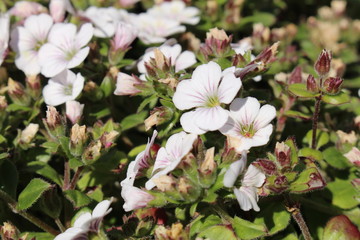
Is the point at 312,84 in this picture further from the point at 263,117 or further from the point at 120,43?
the point at 120,43

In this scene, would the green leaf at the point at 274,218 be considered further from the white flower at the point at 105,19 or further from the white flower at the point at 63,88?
the white flower at the point at 105,19

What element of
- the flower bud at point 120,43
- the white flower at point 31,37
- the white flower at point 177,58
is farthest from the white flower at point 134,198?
the white flower at point 31,37

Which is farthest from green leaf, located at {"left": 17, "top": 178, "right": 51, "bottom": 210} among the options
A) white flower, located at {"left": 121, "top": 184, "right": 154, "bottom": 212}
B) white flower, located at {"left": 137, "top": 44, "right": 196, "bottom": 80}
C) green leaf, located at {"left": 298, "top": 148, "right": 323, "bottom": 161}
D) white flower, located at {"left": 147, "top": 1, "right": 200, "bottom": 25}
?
white flower, located at {"left": 147, "top": 1, "right": 200, "bottom": 25}

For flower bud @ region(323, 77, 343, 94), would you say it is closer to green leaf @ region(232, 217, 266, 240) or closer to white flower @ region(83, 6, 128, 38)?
green leaf @ region(232, 217, 266, 240)

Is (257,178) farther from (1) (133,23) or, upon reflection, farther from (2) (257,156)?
(1) (133,23)

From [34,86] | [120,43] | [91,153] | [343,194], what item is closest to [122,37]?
[120,43]

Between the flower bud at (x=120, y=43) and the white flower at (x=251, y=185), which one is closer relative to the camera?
the white flower at (x=251, y=185)
